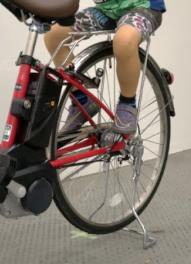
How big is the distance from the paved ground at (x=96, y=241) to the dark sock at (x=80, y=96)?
464 mm

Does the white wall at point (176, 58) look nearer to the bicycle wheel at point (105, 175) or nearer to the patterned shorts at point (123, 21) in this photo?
the bicycle wheel at point (105, 175)

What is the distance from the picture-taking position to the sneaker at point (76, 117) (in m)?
1.45

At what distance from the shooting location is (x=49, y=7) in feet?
3.89

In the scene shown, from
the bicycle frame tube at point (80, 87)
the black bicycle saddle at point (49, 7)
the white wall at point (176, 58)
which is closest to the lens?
the black bicycle saddle at point (49, 7)

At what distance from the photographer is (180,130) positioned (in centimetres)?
258

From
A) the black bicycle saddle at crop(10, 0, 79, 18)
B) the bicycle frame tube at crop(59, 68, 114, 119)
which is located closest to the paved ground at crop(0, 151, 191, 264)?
the bicycle frame tube at crop(59, 68, 114, 119)

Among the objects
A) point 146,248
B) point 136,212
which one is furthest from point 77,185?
point 146,248

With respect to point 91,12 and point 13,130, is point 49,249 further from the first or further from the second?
point 91,12

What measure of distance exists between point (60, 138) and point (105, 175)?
0.36m

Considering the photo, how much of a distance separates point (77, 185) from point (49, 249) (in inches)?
15.7

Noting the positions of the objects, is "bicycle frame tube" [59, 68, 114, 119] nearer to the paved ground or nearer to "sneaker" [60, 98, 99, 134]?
"sneaker" [60, 98, 99, 134]

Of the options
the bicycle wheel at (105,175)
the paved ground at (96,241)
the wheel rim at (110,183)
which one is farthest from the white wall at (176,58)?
the paved ground at (96,241)

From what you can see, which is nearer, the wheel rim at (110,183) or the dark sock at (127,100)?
the dark sock at (127,100)

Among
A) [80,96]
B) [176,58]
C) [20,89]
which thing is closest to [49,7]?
[20,89]
